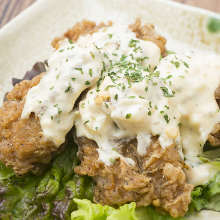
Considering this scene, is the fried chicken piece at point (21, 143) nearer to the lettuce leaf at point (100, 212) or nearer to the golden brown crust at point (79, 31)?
the lettuce leaf at point (100, 212)

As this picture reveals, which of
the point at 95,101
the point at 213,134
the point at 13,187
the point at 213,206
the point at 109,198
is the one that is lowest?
the point at 213,206

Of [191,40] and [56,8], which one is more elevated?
[56,8]

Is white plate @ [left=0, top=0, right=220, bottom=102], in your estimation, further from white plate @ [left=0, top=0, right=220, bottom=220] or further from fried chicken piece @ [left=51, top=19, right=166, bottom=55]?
fried chicken piece @ [left=51, top=19, right=166, bottom=55]

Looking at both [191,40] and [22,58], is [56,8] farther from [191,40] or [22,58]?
[191,40]

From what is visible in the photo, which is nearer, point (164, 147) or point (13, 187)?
point (164, 147)

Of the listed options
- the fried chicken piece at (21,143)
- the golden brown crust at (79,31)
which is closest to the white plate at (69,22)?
the golden brown crust at (79,31)

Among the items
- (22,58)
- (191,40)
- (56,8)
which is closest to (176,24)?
(191,40)

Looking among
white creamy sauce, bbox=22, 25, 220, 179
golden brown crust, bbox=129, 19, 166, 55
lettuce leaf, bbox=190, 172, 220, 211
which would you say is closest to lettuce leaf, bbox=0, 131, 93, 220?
white creamy sauce, bbox=22, 25, 220, 179
